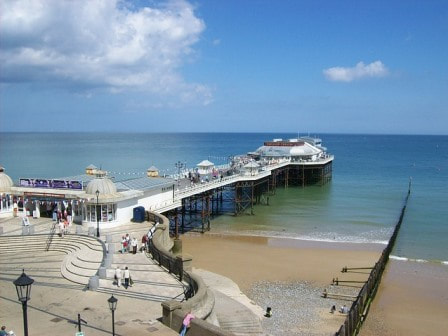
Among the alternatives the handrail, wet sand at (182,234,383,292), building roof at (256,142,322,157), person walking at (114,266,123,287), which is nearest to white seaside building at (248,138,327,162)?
building roof at (256,142,322,157)

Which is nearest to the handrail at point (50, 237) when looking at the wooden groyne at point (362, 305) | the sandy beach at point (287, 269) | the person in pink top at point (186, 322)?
the sandy beach at point (287, 269)

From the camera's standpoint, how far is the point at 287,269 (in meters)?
28.5

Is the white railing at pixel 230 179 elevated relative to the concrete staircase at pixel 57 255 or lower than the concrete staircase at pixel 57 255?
elevated

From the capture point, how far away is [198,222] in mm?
43344

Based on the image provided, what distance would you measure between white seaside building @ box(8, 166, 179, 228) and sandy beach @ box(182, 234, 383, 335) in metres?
5.09

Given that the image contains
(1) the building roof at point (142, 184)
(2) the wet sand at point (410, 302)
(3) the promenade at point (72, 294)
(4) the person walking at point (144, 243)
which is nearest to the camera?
(3) the promenade at point (72, 294)

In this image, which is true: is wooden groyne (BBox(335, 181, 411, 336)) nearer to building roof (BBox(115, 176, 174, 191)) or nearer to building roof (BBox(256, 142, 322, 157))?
building roof (BBox(115, 176, 174, 191))

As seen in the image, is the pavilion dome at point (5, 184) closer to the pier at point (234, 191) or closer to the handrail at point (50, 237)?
the handrail at point (50, 237)

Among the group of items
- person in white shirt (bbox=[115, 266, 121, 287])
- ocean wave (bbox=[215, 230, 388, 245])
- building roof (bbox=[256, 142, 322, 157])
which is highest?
building roof (bbox=[256, 142, 322, 157])

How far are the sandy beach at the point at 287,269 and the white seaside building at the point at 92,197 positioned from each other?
16.7ft

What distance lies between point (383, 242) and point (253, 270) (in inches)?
511

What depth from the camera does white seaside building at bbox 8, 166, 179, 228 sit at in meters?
27.4

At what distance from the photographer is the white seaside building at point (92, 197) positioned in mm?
27375

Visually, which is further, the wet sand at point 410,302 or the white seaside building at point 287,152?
the white seaside building at point 287,152
